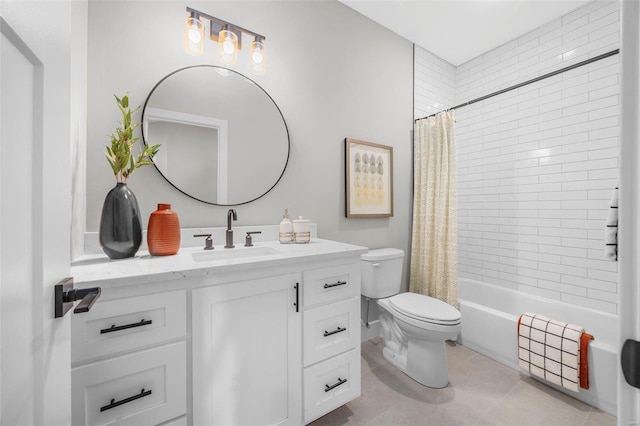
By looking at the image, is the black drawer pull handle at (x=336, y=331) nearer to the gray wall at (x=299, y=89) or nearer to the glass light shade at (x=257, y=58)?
the gray wall at (x=299, y=89)

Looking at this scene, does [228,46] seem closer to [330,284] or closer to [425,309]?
[330,284]

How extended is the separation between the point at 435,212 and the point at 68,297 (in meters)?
2.38

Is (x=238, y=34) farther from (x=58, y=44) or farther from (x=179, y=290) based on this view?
(x=179, y=290)

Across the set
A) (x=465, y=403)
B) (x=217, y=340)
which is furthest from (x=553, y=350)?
(x=217, y=340)

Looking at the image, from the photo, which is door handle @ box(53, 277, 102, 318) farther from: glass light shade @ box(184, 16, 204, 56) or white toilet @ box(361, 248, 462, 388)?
white toilet @ box(361, 248, 462, 388)

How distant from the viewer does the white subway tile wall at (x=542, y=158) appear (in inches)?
78.2

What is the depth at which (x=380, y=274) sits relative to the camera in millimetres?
2016

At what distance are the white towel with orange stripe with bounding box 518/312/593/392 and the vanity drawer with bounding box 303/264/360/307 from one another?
129 centimetres

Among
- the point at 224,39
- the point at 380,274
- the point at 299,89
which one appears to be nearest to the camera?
the point at 224,39

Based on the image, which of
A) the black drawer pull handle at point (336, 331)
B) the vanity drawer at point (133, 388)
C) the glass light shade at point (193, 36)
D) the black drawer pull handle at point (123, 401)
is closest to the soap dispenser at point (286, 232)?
the black drawer pull handle at point (336, 331)

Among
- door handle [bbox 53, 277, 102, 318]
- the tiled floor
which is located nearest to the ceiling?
door handle [bbox 53, 277, 102, 318]

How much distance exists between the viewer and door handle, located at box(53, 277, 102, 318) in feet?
1.61

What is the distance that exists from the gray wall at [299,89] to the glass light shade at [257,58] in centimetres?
4

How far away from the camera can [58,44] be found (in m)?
0.51
